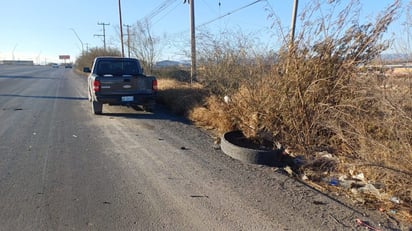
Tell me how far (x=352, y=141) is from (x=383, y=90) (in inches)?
45.2

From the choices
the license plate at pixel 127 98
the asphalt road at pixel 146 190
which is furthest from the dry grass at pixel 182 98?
the asphalt road at pixel 146 190

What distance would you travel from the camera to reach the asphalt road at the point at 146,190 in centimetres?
323

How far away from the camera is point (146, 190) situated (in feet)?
13.2

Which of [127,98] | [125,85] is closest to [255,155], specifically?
[127,98]

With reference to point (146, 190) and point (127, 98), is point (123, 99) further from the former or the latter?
point (146, 190)

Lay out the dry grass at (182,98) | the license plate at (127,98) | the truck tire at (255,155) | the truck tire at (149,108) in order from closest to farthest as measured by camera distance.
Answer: the truck tire at (255,155), the license plate at (127,98), the dry grass at (182,98), the truck tire at (149,108)

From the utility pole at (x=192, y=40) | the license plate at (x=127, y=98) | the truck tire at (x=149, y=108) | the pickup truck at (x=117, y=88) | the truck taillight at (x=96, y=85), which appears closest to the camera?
the truck taillight at (x=96, y=85)

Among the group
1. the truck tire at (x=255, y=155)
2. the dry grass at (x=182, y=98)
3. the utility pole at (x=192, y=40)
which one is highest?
the utility pole at (x=192, y=40)

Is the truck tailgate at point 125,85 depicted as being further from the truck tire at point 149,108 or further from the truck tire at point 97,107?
the truck tire at point 149,108

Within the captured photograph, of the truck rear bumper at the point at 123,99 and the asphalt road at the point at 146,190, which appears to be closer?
the asphalt road at the point at 146,190

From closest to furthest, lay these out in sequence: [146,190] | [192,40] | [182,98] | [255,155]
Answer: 1. [146,190]
2. [255,155]
3. [182,98]
4. [192,40]

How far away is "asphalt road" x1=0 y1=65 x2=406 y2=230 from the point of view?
3.23 meters

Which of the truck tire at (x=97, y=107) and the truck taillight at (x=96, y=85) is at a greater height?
the truck taillight at (x=96, y=85)

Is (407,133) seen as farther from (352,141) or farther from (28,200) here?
(28,200)
